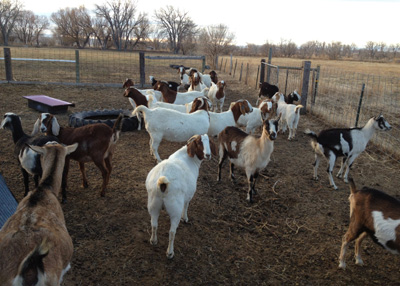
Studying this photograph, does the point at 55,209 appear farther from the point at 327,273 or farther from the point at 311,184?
the point at 311,184

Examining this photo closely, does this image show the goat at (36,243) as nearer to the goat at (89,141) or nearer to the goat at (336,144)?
the goat at (89,141)

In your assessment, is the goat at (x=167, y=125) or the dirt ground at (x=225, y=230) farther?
the goat at (x=167, y=125)

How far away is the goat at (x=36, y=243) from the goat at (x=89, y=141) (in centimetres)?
182

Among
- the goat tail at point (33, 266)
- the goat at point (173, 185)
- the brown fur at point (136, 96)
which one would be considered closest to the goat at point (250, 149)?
the goat at point (173, 185)

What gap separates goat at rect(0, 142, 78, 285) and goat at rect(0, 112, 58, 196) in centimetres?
163

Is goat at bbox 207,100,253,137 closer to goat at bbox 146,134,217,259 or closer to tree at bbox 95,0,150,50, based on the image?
goat at bbox 146,134,217,259

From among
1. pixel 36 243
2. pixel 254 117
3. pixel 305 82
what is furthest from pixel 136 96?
pixel 36 243

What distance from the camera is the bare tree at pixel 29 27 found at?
247ft

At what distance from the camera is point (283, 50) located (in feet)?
205

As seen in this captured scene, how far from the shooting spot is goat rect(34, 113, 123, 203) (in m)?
5.09

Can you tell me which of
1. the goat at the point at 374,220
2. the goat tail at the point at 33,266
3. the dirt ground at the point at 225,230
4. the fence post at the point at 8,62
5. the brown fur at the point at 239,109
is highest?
the fence post at the point at 8,62

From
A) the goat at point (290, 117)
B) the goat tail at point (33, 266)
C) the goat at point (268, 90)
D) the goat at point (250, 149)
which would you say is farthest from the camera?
the goat at point (268, 90)

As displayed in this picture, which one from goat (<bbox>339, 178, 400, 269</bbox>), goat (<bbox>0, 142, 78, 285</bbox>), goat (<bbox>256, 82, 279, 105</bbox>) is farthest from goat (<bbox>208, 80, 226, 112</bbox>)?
goat (<bbox>0, 142, 78, 285</bbox>)

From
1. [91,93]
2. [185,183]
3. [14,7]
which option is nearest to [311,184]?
[185,183]
